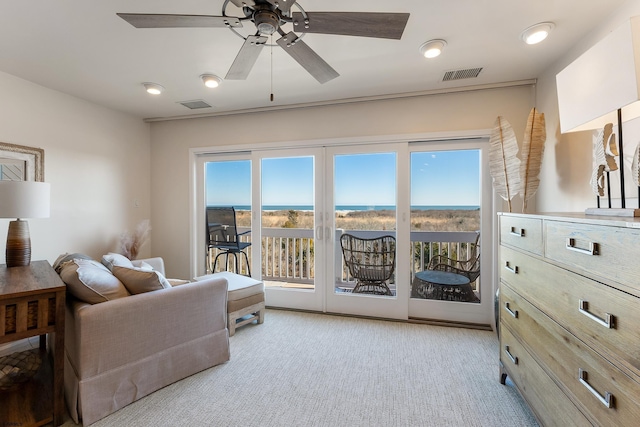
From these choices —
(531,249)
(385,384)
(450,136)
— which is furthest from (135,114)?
(531,249)

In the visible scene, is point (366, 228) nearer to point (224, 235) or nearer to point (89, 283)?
point (224, 235)

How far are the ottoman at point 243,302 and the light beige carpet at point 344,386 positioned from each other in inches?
6.3

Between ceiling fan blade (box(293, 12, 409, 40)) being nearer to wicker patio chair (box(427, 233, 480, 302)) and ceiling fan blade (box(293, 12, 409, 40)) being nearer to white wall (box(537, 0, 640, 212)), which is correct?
white wall (box(537, 0, 640, 212))

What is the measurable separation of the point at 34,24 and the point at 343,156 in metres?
2.74

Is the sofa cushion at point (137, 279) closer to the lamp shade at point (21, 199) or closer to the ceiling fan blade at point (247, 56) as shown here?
the lamp shade at point (21, 199)

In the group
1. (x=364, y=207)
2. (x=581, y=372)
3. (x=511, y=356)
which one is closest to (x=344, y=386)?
(x=511, y=356)

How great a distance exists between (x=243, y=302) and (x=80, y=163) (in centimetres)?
251

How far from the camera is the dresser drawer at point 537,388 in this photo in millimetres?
1209

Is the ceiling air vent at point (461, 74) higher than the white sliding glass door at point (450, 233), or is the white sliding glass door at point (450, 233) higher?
the ceiling air vent at point (461, 74)

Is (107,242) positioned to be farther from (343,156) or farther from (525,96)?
(525,96)

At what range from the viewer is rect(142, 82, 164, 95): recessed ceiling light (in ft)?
9.30

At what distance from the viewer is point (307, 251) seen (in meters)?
3.59

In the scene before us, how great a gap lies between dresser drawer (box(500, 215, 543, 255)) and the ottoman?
2.34 m

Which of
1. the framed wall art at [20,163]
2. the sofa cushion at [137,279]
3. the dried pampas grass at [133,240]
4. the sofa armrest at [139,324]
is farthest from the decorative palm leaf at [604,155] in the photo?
the framed wall art at [20,163]
